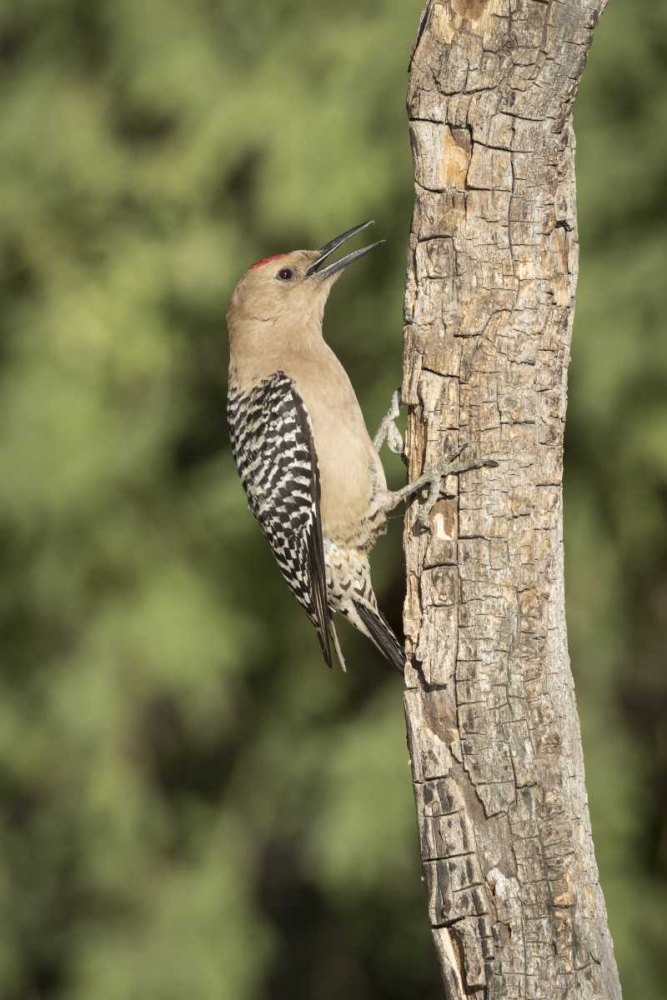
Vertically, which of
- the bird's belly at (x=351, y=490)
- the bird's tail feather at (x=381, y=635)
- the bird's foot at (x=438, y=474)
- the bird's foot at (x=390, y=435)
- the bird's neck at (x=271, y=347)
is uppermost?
the bird's neck at (x=271, y=347)

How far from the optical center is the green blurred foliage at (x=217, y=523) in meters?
5.59

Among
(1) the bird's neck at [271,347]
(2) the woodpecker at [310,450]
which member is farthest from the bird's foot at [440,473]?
(1) the bird's neck at [271,347]

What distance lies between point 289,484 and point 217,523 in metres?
1.82

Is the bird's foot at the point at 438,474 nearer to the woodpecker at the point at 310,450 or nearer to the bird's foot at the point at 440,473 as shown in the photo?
the bird's foot at the point at 440,473

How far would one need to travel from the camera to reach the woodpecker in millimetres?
4496

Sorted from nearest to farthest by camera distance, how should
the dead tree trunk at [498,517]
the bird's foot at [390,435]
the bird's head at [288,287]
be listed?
1. the dead tree trunk at [498,517]
2. the bird's foot at [390,435]
3. the bird's head at [288,287]

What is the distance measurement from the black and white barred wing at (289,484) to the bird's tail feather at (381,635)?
149 millimetres

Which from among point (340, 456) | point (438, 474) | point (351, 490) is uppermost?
point (340, 456)

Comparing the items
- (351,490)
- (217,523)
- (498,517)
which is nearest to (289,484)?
(351,490)

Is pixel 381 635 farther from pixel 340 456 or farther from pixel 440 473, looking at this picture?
pixel 440 473

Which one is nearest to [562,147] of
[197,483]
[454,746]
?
[454,746]

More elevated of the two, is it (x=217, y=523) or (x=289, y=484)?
(x=217, y=523)

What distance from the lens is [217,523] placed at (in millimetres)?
6348

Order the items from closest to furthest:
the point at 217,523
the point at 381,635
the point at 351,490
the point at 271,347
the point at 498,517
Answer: the point at 498,517
the point at 351,490
the point at 381,635
the point at 271,347
the point at 217,523
